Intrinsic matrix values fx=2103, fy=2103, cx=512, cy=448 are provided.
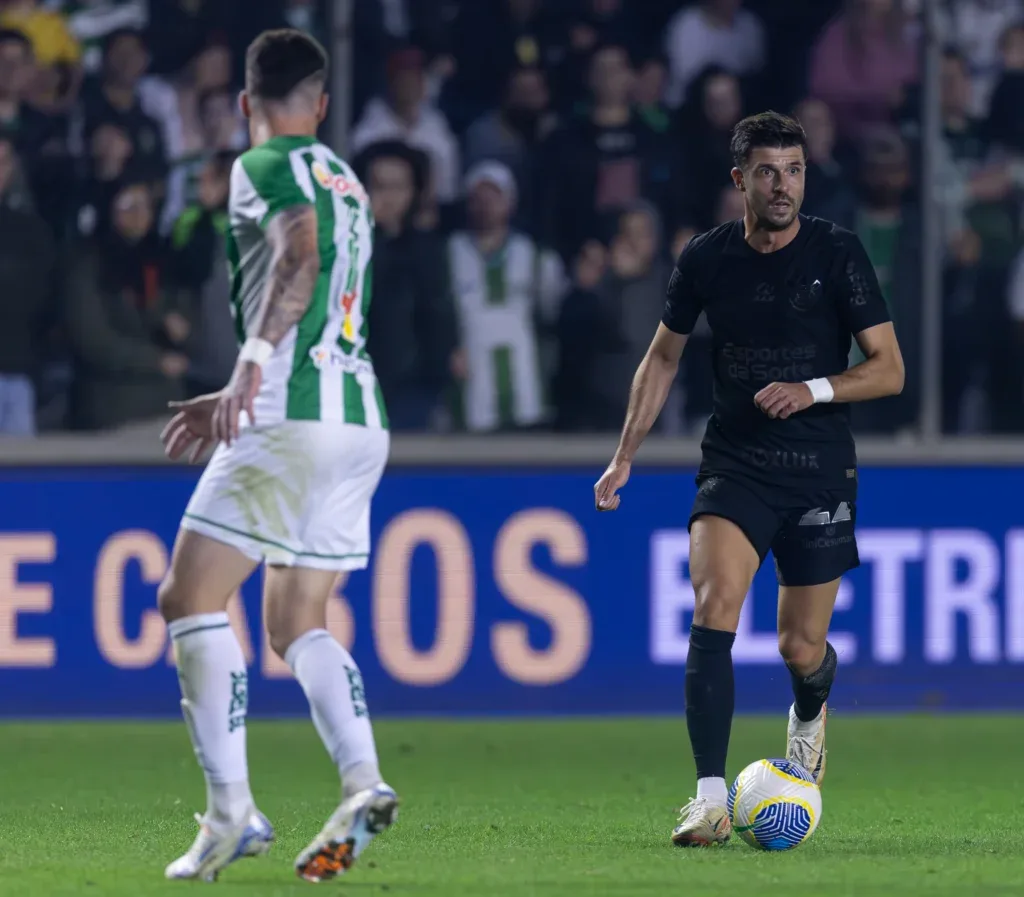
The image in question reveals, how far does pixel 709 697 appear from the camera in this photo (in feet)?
19.3

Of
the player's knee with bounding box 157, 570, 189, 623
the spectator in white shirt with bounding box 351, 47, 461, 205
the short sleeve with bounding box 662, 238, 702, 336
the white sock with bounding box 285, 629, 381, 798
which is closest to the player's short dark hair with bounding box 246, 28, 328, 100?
the player's knee with bounding box 157, 570, 189, 623

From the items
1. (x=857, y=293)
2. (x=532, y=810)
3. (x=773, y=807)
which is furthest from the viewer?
(x=532, y=810)

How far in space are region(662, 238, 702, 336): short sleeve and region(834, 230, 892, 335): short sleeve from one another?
0.43 metres

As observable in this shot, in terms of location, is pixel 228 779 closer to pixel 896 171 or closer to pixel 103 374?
pixel 103 374

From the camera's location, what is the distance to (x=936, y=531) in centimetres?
969

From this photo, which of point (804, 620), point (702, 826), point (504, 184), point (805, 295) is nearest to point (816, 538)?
point (804, 620)

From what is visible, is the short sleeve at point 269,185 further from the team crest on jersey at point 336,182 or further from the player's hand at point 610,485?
the player's hand at point 610,485

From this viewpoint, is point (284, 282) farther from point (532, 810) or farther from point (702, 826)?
point (532, 810)

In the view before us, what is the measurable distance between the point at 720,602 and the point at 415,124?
15.0 feet

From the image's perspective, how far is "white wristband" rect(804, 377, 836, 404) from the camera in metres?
5.92

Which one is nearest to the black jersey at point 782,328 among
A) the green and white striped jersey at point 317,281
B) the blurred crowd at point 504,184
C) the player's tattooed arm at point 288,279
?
the green and white striped jersey at point 317,281

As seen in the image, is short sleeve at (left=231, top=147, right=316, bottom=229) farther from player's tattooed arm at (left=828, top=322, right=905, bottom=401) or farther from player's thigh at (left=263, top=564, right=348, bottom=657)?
player's tattooed arm at (left=828, top=322, right=905, bottom=401)

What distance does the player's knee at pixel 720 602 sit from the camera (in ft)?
19.4

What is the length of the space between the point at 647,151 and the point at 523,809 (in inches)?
163
